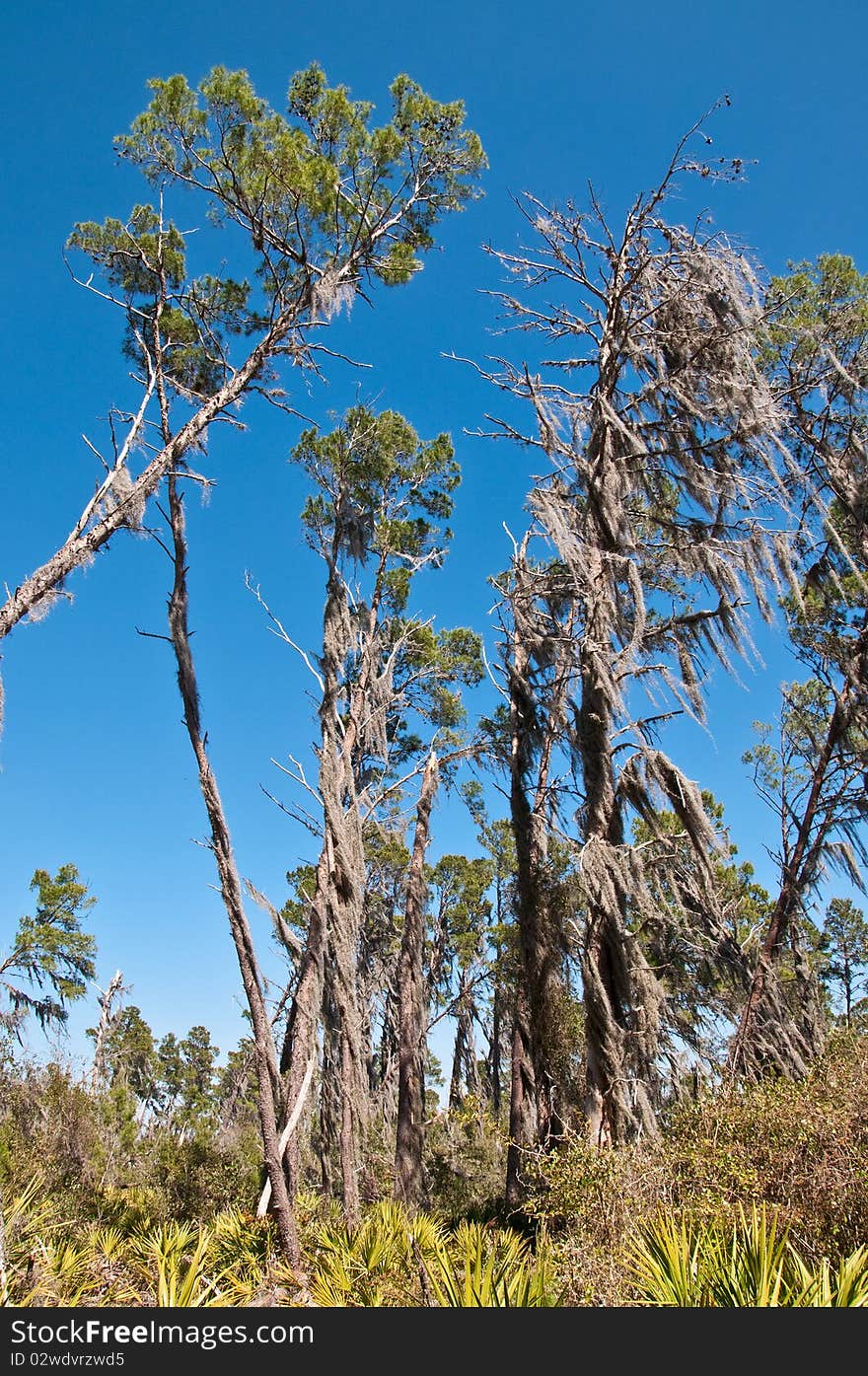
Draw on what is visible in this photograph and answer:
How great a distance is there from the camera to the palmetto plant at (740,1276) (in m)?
3.73

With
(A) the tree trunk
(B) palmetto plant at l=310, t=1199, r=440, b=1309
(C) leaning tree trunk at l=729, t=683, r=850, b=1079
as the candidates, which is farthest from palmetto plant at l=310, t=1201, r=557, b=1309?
(C) leaning tree trunk at l=729, t=683, r=850, b=1079

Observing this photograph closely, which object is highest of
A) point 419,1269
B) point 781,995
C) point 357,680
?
point 357,680

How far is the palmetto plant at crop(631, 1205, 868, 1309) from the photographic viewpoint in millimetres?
3730

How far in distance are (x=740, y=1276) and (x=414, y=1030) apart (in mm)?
9929

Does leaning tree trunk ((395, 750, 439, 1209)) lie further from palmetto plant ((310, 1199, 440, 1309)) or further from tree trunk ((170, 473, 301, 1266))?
tree trunk ((170, 473, 301, 1266))

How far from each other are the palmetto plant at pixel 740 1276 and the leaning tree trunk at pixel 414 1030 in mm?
8429

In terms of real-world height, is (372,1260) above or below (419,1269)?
below

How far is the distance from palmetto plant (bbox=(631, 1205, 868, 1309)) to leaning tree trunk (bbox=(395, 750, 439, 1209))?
843 centimetres

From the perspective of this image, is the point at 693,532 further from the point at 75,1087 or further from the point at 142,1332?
the point at 75,1087

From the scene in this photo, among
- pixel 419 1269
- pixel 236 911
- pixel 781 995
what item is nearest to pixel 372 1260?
pixel 419 1269

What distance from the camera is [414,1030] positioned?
1333 cm

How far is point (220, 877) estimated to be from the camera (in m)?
7.97

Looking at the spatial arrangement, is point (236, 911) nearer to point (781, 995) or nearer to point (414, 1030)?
point (414, 1030)

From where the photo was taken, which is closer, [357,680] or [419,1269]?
[419,1269]
